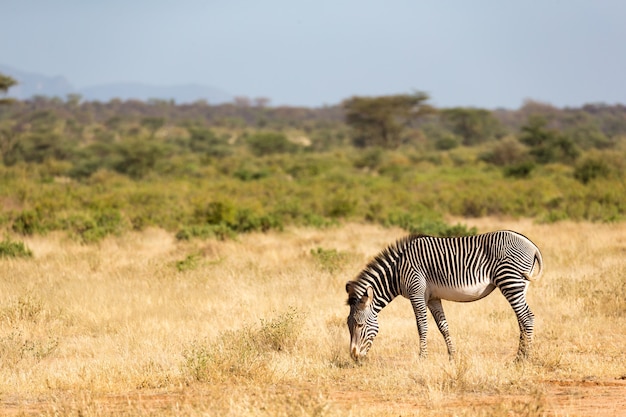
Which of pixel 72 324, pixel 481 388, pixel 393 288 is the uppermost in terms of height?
pixel 393 288

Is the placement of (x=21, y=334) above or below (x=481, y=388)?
below

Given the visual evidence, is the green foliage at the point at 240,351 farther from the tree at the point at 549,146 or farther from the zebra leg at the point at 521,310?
the tree at the point at 549,146

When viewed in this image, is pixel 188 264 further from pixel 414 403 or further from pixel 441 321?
pixel 414 403

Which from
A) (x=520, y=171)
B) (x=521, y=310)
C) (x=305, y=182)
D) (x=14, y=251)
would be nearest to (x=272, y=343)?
(x=521, y=310)

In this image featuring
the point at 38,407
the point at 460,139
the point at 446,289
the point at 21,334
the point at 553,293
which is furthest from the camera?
the point at 460,139

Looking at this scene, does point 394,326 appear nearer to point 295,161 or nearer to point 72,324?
point 72,324

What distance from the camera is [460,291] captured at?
26.0ft

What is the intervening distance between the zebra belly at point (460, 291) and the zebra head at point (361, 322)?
712 millimetres

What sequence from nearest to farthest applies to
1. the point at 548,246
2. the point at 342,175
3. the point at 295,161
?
the point at 548,246, the point at 342,175, the point at 295,161

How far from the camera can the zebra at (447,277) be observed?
25.9ft

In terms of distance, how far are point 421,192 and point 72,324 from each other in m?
20.3

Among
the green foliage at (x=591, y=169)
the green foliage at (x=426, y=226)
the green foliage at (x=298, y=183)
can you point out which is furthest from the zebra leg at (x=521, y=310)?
the green foliage at (x=591, y=169)

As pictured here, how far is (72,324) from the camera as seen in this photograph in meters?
9.79

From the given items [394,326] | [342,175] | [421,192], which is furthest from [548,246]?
[342,175]
